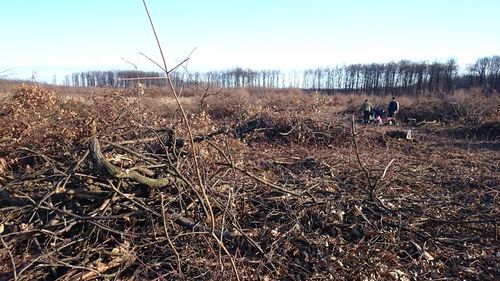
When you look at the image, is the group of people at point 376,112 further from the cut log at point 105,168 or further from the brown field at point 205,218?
the cut log at point 105,168

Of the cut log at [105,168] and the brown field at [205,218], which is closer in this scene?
the brown field at [205,218]

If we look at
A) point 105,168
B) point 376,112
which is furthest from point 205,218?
point 376,112

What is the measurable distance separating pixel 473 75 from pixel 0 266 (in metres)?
60.8

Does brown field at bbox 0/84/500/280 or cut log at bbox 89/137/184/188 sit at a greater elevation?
cut log at bbox 89/137/184/188

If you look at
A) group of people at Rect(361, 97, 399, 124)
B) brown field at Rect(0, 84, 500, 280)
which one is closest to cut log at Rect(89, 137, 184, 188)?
brown field at Rect(0, 84, 500, 280)

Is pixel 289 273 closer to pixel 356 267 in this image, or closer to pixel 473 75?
pixel 356 267

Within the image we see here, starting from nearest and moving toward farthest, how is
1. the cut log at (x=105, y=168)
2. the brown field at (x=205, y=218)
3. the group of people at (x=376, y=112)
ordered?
the brown field at (x=205, y=218) → the cut log at (x=105, y=168) → the group of people at (x=376, y=112)

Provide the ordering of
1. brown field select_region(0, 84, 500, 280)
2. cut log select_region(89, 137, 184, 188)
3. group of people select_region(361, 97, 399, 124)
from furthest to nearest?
group of people select_region(361, 97, 399, 124) < cut log select_region(89, 137, 184, 188) < brown field select_region(0, 84, 500, 280)

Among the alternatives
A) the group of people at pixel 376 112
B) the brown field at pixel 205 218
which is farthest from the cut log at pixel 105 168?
the group of people at pixel 376 112

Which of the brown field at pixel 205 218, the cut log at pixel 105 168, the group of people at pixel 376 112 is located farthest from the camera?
the group of people at pixel 376 112

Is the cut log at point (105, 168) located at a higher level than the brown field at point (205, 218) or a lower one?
higher

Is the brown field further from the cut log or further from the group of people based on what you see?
the group of people

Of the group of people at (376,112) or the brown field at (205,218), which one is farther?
the group of people at (376,112)

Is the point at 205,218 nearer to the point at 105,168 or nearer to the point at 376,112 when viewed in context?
the point at 105,168
